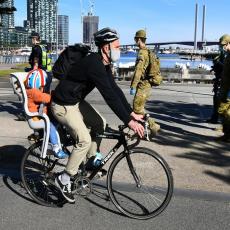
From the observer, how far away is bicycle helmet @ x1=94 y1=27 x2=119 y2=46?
13.3 feet

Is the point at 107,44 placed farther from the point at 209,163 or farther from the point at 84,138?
the point at 209,163

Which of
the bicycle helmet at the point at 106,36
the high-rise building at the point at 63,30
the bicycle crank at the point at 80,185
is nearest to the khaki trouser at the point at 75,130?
the bicycle crank at the point at 80,185

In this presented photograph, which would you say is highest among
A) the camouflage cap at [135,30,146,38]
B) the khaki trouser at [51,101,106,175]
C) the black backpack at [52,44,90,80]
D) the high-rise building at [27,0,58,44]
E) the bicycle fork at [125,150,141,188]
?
the high-rise building at [27,0,58,44]

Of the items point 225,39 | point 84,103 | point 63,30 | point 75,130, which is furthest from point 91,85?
point 63,30

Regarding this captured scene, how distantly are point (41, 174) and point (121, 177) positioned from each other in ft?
2.90

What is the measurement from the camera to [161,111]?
12.0m

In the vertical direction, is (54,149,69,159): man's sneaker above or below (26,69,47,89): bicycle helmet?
below

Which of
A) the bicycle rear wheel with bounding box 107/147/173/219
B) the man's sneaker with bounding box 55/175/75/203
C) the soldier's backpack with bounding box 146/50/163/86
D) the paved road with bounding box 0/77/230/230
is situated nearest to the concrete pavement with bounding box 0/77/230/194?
the paved road with bounding box 0/77/230/230

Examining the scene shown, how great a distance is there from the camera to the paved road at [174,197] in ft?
13.5

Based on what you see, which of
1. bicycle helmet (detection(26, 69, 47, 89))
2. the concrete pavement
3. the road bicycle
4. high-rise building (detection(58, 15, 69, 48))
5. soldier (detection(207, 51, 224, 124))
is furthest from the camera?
high-rise building (detection(58, 15, 69, 48))

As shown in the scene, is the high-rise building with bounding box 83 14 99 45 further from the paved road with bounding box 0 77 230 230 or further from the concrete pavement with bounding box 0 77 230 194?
the paved road with bounding box 0 77 230 230

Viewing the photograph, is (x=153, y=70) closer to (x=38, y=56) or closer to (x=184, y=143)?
(x=184, y=143)

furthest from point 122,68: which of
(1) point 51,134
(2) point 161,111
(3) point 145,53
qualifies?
(1) point 51,134

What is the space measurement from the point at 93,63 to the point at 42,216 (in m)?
1.58
